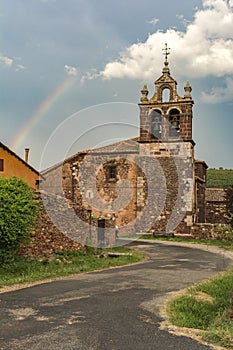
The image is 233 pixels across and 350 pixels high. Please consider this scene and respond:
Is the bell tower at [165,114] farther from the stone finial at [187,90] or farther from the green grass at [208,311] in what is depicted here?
the green grass at [208,311]

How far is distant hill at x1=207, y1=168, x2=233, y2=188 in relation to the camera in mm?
65838

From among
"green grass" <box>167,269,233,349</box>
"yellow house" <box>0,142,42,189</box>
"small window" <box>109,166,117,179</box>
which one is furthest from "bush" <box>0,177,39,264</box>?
"small window" <box>109,166,117,179</box>

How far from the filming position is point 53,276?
38.6 feet

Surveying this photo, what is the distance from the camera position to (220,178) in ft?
237

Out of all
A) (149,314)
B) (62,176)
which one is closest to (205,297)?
(149,314)

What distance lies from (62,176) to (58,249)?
1595 cm

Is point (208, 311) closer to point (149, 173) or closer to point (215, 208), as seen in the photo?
point (149, 173)

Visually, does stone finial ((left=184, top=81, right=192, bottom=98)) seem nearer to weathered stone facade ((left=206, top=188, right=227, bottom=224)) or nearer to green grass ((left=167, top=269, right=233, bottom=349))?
weathered stone facade ((left=206, top=188, right=227, bottom=224))

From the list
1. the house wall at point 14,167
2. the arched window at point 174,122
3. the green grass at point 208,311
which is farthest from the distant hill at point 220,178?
the green grass at point 208,311

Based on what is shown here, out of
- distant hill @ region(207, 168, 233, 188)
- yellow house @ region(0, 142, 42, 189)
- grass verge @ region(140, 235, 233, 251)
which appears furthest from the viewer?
distant hill @ region(207, 168, 233, 188)

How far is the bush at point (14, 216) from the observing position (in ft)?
40.5

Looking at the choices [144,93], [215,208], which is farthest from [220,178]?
[144,93]

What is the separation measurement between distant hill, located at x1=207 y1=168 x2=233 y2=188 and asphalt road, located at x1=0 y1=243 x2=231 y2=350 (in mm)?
54075

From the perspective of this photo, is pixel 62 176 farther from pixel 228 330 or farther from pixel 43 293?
pixel 228 330
